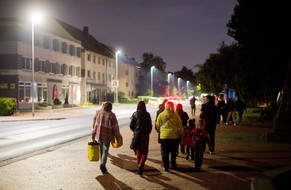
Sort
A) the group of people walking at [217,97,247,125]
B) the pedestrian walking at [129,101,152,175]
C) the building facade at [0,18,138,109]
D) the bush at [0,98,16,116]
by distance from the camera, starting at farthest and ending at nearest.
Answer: the building facade at [0,18,138,109], the bush at [0,98,16,116], the group of people walking at [217,97,247,125], the pedestrian walking at [129,101,152,175]

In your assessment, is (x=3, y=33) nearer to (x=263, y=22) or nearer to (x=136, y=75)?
(x=263, y=22)

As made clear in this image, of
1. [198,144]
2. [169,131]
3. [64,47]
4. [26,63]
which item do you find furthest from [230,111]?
[64,47]

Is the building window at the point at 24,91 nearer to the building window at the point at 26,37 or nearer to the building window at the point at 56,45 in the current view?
the building window at the point at 26,37

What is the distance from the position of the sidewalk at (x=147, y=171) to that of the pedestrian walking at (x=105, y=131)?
41 cm

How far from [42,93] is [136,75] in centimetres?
5318

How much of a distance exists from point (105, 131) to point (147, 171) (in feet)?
4.40

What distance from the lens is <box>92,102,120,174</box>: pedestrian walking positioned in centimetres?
1010

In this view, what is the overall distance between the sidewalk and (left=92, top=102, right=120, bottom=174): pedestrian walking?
0.41m

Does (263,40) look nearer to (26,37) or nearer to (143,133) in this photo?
(143,133)

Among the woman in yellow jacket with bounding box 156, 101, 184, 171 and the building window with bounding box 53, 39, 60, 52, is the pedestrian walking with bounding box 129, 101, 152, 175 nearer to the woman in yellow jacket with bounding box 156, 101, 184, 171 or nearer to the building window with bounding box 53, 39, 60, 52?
the woman in yellow jacket with bounding box 156, 101, 184, 171

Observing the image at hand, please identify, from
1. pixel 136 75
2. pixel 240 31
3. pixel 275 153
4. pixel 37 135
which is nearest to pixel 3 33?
pixel 240 31

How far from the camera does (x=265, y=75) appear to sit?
35.1 m

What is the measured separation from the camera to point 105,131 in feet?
33.2

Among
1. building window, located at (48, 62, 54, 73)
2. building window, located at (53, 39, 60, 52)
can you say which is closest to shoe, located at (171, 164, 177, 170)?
building window, located at (48, 62, 54, 73)
